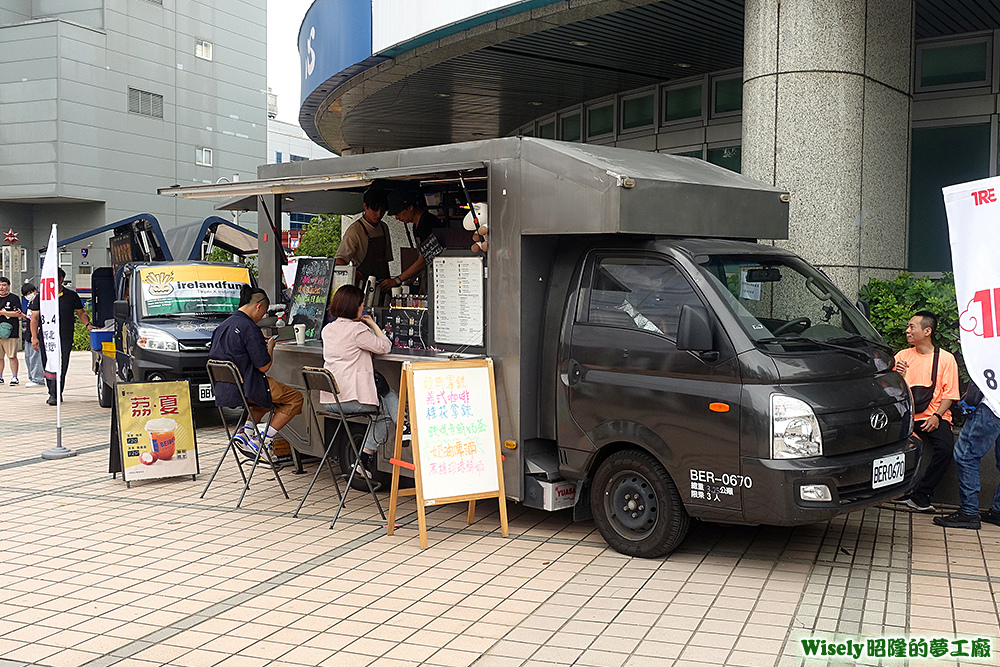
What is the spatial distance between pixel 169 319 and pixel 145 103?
2877 centimetres

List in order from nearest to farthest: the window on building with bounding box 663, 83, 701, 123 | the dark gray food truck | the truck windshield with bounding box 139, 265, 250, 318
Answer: the dark gray food truck, the truck windshield with bounding box 139, 265, 250, 318, the window on building with bounding box 663, 83, 701, 123

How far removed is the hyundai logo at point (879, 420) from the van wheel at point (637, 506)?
132cm

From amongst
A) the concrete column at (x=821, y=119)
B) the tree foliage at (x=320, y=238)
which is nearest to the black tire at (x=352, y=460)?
the concrete column at (x=821, y=119)

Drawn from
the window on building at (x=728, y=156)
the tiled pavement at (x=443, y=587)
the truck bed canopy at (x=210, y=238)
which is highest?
the window on building at (x=728, y=156)

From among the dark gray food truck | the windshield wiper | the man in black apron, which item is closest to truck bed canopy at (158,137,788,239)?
the dark gray food truck

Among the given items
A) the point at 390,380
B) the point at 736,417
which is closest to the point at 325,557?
the point at 390,380

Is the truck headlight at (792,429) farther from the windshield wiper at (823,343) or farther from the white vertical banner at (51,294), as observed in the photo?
the white vertical banner at (51,294)

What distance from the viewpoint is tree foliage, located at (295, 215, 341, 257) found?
2978 cm

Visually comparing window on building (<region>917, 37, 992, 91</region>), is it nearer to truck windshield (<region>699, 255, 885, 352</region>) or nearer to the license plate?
truck windshield (<region>699, 255, 885, 352</region>)

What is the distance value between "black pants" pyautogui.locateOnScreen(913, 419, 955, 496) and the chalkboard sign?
5.23 meters

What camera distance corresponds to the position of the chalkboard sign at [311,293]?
8742 millimetres

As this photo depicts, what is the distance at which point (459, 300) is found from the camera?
Result: 729cm

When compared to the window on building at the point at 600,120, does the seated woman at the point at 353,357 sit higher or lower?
lower

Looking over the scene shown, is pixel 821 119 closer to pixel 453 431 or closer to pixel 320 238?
pixel 453 431
